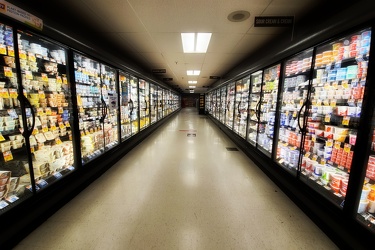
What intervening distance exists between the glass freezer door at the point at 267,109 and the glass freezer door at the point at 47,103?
377 cm

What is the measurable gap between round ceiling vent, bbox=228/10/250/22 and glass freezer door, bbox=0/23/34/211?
2.74m

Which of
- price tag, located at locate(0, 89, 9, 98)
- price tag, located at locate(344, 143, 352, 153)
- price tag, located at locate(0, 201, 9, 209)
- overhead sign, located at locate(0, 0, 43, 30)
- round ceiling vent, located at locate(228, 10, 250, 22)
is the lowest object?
price tag, located at locate(0, 201, 9, 209)

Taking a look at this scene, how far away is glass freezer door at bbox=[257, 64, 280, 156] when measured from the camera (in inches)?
138

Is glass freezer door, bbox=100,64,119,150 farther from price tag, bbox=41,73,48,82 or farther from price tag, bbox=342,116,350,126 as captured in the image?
price tag, bbox=342,116,350,126

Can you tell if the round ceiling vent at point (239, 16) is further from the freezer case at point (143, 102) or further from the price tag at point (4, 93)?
the freezer case at point (143, 102)

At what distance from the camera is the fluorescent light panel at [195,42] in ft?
11.1

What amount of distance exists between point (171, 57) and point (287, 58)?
10.9ft

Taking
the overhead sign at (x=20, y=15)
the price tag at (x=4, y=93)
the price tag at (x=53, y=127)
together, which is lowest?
the price tag at (x=53, y=127)

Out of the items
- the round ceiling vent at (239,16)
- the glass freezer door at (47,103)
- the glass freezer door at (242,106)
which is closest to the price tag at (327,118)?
the round ceiling vent at (239,16)

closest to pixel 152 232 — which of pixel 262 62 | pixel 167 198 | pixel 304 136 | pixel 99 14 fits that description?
pixel 167 198

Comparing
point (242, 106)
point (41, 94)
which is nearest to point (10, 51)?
point (41, 94)

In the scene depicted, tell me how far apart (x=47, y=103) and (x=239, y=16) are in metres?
3.15

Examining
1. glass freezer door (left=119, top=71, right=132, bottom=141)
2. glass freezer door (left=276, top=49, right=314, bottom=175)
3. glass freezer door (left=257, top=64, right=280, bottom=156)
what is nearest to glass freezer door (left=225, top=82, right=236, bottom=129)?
glass freezer door (left=257, top=64, right=280, bottom=156)

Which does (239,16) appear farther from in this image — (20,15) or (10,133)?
(10,133)
